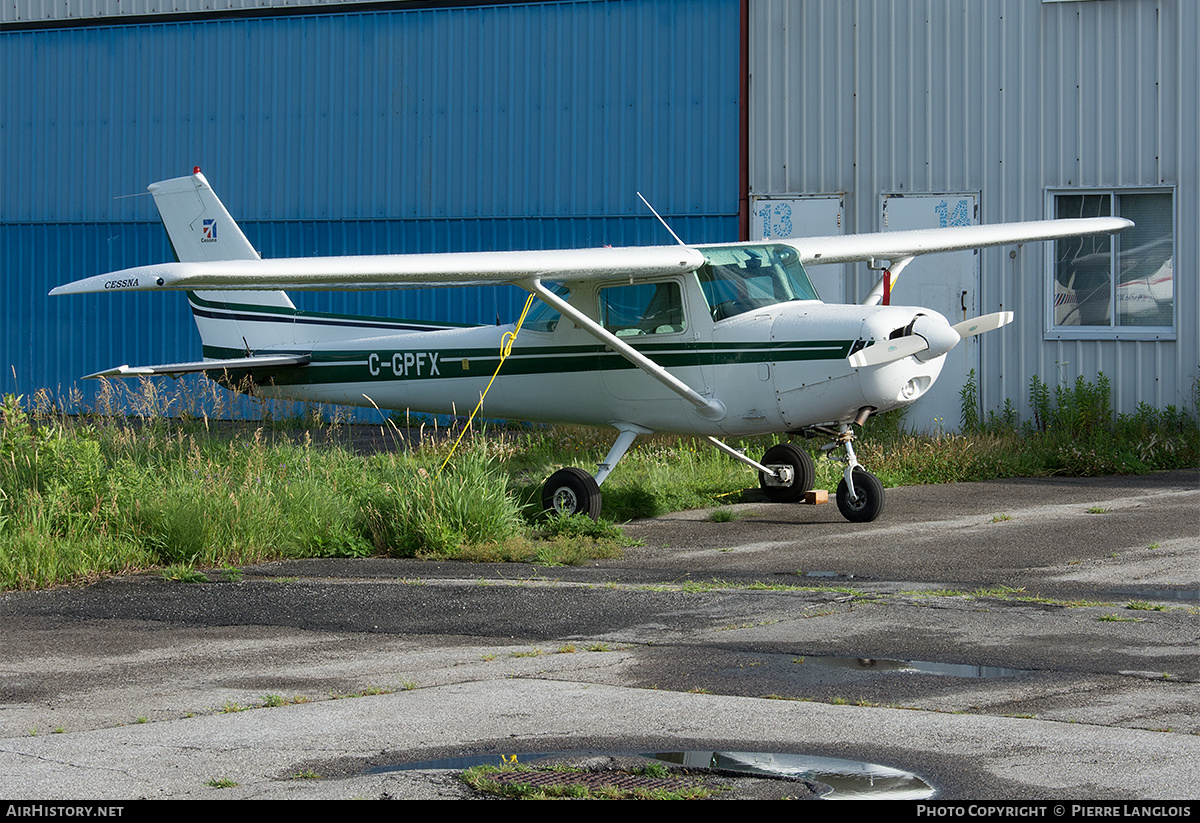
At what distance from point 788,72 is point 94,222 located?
10363 mm

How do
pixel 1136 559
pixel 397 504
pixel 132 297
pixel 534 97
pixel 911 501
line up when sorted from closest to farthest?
1. pixel 1136 559
2. pixel 397 504
3. pixel 911 501
4. pixel 534 97
5. pixel 132 297

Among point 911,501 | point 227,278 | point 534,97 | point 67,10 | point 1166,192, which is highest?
point 67,10

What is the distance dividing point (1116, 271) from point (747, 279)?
279 inches

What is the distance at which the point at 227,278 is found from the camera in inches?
357

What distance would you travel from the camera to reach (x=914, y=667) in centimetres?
602

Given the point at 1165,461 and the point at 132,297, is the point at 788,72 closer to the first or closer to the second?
the point at 1165,461

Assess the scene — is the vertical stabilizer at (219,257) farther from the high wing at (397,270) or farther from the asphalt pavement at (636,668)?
the asphalt pavement at (636,668)

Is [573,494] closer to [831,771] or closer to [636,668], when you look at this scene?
[636,668]

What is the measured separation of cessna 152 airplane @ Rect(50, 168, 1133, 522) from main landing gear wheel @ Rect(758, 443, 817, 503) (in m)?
0.01

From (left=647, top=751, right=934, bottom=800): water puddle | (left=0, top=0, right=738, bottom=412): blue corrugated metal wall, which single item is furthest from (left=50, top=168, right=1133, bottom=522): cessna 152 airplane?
(left=0, top=0, right=738, bottom=412): blue corrugated metal wall

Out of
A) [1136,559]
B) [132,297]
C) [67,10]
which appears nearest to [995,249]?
[1136,559]

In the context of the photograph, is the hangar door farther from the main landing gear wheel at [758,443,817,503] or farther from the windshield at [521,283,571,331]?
the windshield at [521,283,571,331]

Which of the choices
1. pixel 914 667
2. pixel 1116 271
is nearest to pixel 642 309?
pixel 914 667

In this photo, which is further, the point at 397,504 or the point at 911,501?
the point at 911,501
